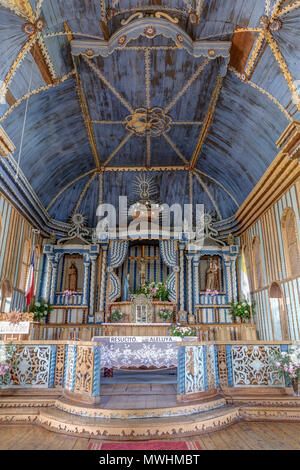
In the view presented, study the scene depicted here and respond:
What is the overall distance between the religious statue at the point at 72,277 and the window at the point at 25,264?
219 cm

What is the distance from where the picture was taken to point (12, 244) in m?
9.89

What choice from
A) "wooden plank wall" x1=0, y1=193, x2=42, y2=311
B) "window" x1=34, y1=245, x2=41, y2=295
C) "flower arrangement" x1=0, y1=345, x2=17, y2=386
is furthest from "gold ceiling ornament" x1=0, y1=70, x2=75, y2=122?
"window" x1=34, y1=245, x2=41, y2=295

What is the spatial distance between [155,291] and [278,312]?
14.2 ft

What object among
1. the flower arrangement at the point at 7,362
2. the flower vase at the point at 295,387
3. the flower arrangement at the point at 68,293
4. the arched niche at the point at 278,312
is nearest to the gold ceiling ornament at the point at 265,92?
the arched niche at the point at 278,312

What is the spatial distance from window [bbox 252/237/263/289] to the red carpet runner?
7.89 m

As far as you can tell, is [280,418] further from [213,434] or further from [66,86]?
[66,86]

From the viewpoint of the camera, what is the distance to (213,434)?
4.58m

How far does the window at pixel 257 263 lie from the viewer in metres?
11.3

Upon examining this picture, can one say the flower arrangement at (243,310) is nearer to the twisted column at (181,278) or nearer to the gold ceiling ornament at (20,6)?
the twisted column at (181,278)

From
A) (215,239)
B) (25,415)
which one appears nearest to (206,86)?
(215,239)

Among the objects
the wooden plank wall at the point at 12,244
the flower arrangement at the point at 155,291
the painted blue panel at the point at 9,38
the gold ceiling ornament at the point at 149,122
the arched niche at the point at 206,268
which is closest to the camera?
the painted blue panel at the point at 9,38

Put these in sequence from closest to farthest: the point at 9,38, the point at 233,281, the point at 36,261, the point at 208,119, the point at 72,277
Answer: the point at 9,38 → the point at 208,119 → the point at 36,261 → the point at 233,281 → the point at 72,277

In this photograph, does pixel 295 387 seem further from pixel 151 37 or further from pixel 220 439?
pixel 151 37

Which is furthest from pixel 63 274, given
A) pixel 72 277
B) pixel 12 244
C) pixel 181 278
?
pixel 181 278
